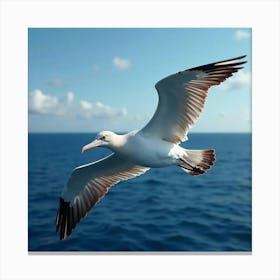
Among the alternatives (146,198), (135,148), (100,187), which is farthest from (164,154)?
(146,198)

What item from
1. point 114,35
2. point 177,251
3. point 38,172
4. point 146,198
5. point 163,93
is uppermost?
point 114,35

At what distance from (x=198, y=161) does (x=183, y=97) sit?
69 cm

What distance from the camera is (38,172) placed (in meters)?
4.93

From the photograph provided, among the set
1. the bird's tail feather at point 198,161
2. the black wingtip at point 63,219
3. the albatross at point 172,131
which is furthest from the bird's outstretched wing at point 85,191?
the bird's tail feather at point 198,161

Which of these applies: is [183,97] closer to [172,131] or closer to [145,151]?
[172,131]

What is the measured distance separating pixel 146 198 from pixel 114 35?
2041mm

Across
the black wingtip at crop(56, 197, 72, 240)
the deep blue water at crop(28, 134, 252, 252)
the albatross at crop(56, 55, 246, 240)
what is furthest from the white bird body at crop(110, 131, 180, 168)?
the black wingtip at crop(56, 197, 72, 240)

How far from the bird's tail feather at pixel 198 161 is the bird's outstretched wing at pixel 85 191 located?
66cm

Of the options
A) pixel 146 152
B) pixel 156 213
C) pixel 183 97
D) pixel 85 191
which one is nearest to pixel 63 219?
pixel 85 191

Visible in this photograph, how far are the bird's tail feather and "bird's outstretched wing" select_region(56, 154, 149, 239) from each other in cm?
66

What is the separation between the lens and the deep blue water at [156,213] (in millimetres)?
4398

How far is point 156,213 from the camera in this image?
16.7ft
